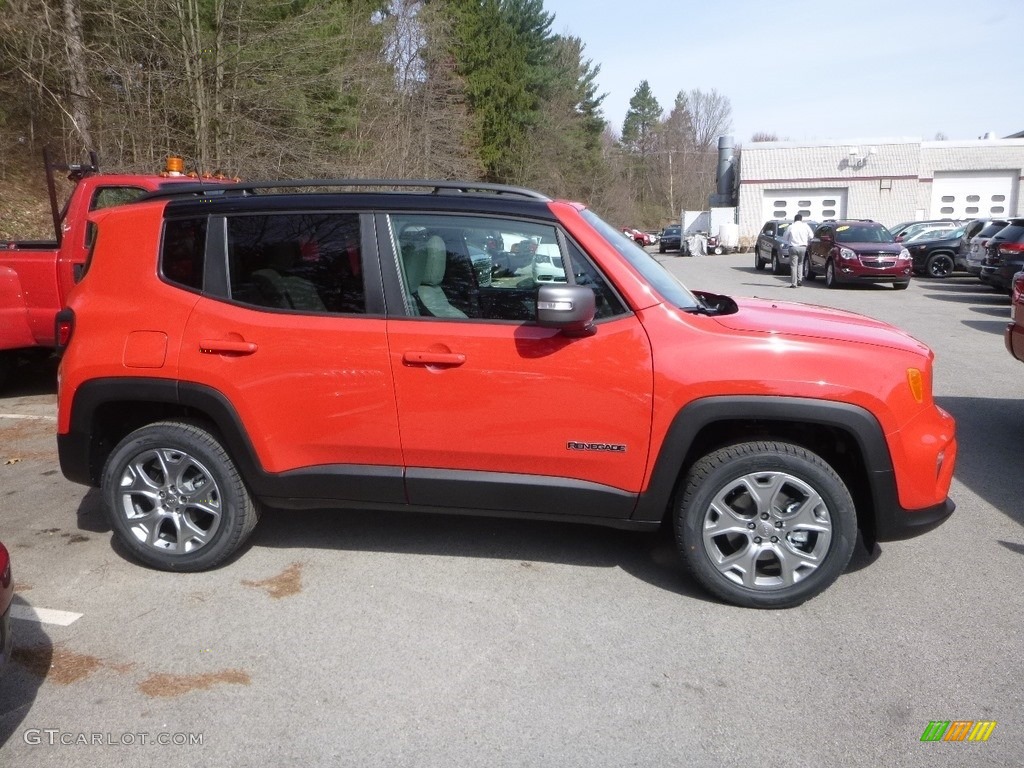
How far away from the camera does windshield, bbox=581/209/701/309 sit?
404 cm

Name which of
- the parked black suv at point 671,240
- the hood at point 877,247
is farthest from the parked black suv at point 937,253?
the parked black suv at point 671,240

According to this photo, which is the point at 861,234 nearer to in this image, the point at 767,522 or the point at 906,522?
the point at 906,522

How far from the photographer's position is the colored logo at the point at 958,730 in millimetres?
2941

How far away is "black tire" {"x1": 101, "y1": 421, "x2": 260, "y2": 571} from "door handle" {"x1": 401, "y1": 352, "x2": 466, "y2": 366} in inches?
43.9

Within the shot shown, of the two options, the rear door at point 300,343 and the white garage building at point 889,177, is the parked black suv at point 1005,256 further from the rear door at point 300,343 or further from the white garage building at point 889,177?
the white garage building at point 889,177

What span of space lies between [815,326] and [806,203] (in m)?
41.5

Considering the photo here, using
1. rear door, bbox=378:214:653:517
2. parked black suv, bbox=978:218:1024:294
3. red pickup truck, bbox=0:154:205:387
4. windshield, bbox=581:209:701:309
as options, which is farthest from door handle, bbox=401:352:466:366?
parked black suv, bbox=978:218:1024:294

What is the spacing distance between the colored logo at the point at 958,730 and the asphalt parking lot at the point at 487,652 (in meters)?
0.03

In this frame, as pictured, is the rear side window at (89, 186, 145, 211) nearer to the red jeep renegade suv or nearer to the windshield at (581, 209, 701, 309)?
the red jeep renegade suv

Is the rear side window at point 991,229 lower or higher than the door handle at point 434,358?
lower

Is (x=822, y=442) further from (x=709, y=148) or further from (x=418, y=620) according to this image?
(x=709, y=148)

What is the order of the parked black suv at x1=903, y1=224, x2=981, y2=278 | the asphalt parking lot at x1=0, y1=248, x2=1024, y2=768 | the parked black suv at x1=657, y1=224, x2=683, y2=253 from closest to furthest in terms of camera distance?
the asphalt parking lot at x1=0, y1=248, x2=1024, y2=768, the parked black suv at x1=903, y1=224, x2=981, y2=278, the parked black suv at x1=657, y1=224, x2=683, y2=253

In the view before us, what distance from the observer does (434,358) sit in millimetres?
3852

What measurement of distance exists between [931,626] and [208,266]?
3755 millimetres
